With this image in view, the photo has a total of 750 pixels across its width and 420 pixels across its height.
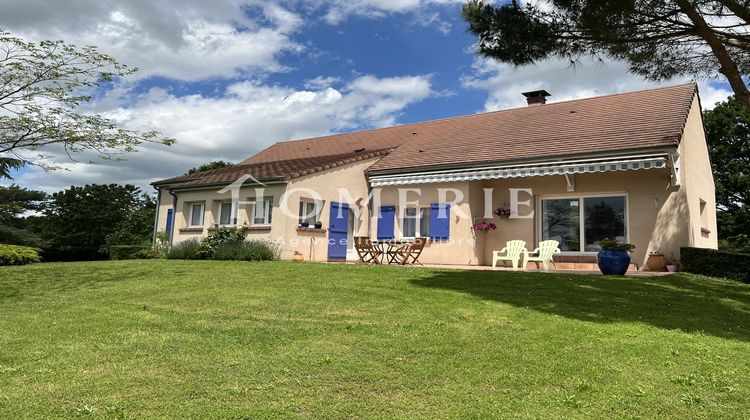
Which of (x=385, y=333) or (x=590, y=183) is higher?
(x=590, y=183)

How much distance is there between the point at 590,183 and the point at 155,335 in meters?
14.9

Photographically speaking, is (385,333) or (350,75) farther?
(350,75)

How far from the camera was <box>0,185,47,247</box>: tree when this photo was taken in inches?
1275

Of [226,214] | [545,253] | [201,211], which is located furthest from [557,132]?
[201,211]

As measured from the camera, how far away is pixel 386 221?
66.7ft

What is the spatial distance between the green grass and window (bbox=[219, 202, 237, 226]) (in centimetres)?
1038

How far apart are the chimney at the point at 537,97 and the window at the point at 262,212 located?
1391 cm

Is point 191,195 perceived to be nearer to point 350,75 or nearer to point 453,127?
point 350,75

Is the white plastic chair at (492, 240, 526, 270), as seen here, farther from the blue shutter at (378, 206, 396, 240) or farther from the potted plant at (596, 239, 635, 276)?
the blue shutter at (378, 206, 396, 240)

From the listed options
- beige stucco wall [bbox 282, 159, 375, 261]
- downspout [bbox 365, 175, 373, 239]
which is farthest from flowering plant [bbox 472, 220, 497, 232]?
beige stucco wall [bbox 282, 159, 375, 261]

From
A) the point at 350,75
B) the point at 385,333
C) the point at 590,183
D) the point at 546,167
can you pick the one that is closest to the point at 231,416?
the point at 385,333

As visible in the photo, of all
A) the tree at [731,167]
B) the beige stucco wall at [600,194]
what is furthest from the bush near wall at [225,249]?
the tree at [731,167]

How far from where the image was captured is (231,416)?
4.06 meters

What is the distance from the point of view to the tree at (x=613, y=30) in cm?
1011
